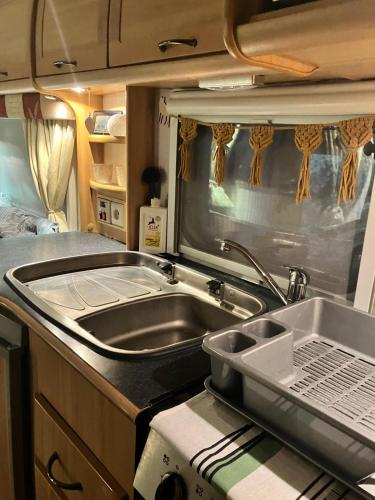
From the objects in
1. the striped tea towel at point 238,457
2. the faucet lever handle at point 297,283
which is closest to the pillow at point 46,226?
the faucet lever handle at point 297,283

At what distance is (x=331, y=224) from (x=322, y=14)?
0.74 metres

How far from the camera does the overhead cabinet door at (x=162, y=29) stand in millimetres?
867

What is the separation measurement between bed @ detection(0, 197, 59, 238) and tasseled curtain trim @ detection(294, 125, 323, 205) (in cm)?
186

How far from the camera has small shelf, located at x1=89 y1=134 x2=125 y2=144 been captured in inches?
72.1

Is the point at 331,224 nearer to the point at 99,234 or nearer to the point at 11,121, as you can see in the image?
the point at 99,234

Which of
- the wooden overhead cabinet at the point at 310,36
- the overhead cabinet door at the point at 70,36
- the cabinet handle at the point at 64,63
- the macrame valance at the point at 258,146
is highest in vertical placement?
the overhead cabinet door at the point at 70,36

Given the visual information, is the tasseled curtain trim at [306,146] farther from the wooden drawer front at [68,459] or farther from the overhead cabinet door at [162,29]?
the wooden drawer front at [68,459]

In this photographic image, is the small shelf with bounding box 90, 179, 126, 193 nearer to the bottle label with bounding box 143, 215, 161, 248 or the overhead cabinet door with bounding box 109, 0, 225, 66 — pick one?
the bottle label with bounding box 143, 215, 161, 248

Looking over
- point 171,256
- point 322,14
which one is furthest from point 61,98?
point 322,14

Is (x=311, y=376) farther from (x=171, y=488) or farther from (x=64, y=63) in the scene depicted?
(x=64, y=63)

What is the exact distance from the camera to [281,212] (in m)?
1.34

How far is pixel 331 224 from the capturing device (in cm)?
121

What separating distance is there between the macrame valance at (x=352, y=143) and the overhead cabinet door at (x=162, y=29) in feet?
1.41

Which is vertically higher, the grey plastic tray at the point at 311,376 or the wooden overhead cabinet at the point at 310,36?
the wooden overhead cabinet at the point at 310,36
